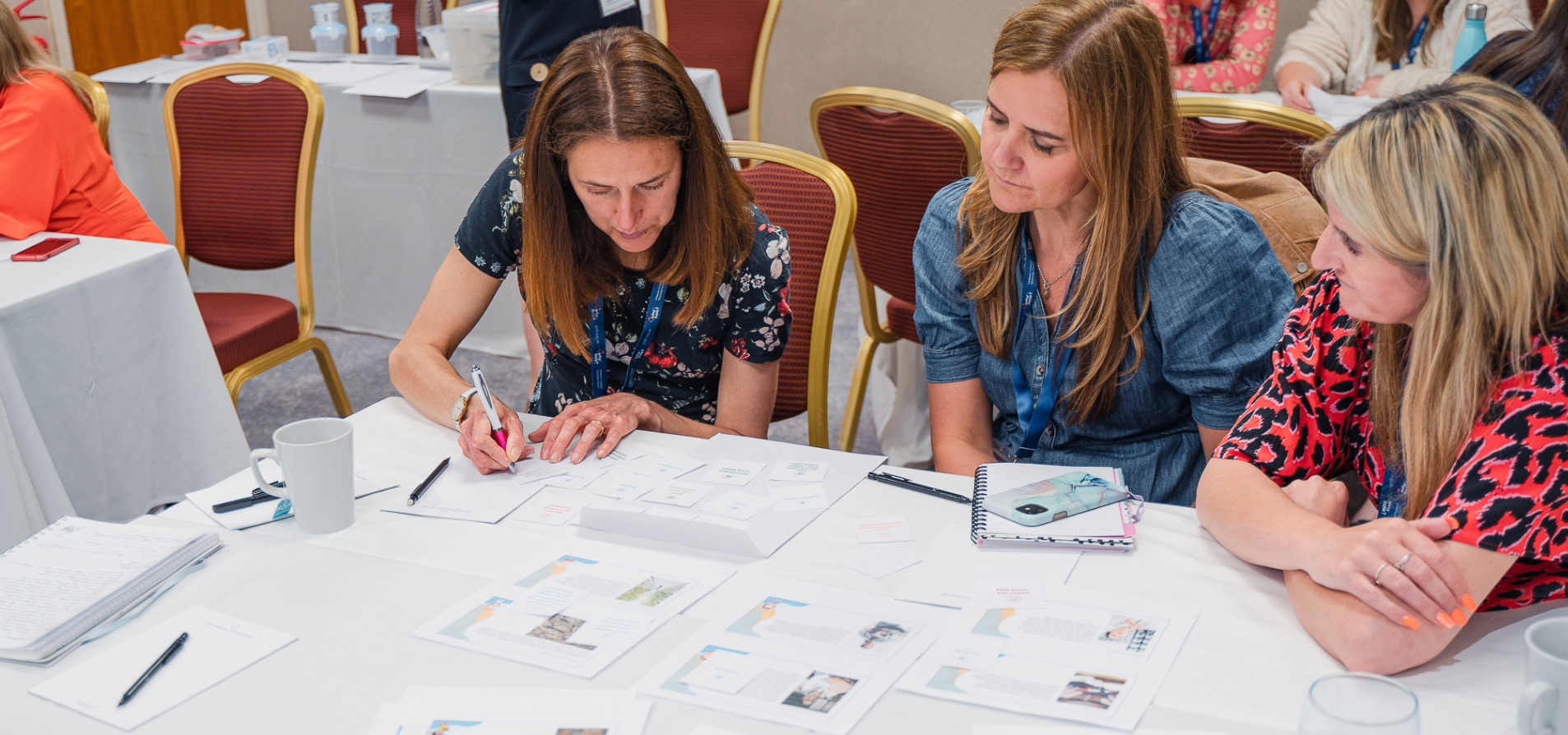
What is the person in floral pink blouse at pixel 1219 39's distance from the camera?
3396 millimetres

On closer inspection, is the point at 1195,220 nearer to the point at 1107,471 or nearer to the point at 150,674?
the point at 1107,471

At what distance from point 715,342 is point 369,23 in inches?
118

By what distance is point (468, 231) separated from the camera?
1.84 metres

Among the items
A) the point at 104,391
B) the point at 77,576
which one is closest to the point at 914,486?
the point at 77,576

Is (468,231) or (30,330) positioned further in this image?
(30,330)

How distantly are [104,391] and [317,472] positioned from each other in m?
1.15

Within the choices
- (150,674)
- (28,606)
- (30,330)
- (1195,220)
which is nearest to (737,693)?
(150,674)

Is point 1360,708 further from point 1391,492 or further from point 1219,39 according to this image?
point 1219,39

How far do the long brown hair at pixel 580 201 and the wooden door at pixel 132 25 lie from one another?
4.42 m

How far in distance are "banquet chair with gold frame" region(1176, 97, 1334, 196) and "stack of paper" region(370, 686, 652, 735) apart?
5.36 ft

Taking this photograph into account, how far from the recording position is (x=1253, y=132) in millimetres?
2238

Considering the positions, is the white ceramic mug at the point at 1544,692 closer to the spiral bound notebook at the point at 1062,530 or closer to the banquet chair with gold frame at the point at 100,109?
the spiral bound notebook at the point at 1062,530

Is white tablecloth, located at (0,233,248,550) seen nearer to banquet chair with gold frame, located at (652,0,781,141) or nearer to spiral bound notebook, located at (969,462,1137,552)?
spiral bound notebook, located at (969,462,1137,552)

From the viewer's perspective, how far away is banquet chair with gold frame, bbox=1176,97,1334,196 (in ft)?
7.18
